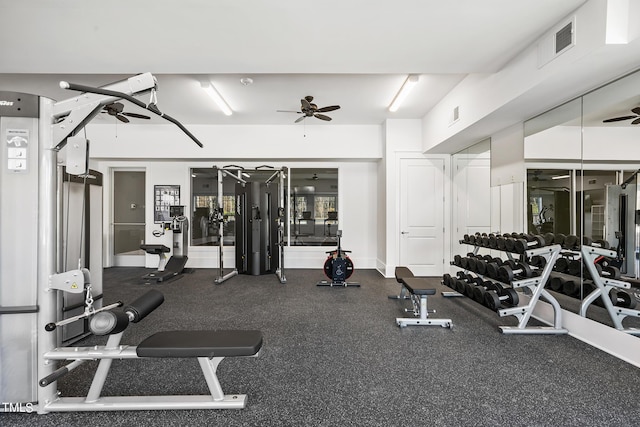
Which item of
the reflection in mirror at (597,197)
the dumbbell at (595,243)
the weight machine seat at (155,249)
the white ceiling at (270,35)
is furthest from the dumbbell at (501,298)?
the weight machine seat at (155,249)

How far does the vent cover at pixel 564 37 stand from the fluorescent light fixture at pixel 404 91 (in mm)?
1639

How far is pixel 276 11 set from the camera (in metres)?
2.28

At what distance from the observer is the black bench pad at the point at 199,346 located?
5.50 feet

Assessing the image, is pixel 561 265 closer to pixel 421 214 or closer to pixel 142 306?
pixel 421 214

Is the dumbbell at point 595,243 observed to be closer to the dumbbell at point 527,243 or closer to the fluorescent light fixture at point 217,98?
the dumbbell at point 527,243

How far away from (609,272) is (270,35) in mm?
3810

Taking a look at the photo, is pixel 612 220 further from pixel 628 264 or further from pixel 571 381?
pixel 571 381

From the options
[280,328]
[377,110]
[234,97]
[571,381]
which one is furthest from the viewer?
[377,110]

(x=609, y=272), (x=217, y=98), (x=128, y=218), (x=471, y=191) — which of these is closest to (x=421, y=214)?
(x=471, y=191)

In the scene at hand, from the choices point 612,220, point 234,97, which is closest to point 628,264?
point 612,220

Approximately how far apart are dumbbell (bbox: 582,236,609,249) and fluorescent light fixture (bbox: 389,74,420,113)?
2.66m

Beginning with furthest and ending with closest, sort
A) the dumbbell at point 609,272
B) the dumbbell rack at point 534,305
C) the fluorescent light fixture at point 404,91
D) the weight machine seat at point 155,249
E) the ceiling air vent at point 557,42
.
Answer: the weight machine seat at point 155,249, the fluorescent light fixture at point 404,91, the dumbbell rack at point 534,305, the dumbbell at point 609,272, the ceiling air vent at point 557,42

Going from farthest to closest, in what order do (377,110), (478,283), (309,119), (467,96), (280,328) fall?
(309,119) < (377,110) < (467,96) < (478,283) < (280,328)

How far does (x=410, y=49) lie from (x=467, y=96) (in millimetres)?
1655
